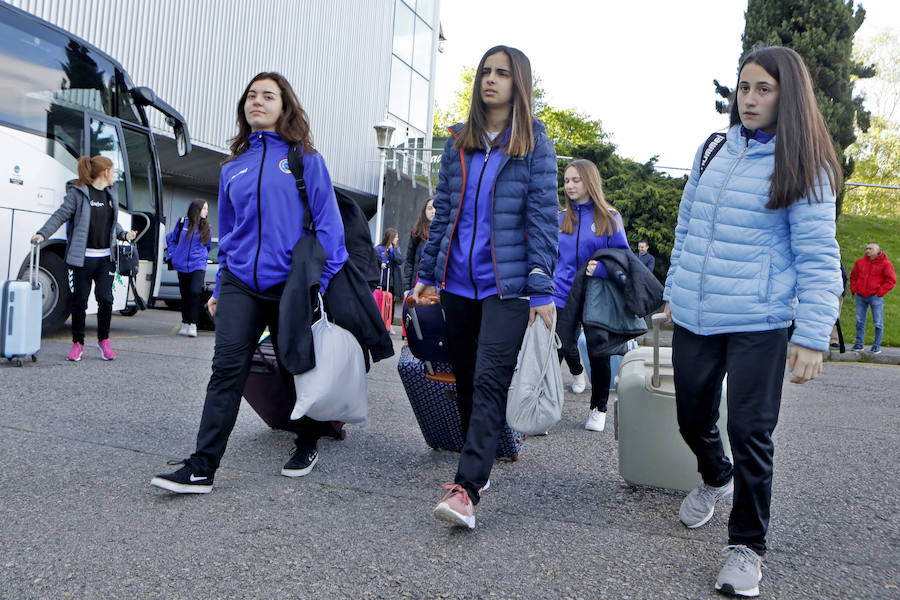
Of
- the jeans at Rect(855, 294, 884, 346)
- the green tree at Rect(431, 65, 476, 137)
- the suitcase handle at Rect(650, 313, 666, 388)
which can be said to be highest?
Answer: the green tree at Rect(431, 65, 476, 137)

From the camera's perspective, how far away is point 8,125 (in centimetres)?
855

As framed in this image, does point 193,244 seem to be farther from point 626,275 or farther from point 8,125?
point 626,275

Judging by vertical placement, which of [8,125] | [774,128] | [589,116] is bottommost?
[774,128]

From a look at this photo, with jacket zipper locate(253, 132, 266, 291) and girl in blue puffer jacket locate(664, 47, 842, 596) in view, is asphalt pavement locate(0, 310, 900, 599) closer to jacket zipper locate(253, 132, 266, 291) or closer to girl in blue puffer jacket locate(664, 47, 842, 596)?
girl in blue puffer jacket locate(664, 47, 842, 596)

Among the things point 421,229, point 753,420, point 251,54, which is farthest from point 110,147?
point 251,54

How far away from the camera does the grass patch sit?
16.8m

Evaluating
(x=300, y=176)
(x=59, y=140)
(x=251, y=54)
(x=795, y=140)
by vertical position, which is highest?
(x=251, y=54)

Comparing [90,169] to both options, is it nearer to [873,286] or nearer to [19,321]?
→ [19,321]

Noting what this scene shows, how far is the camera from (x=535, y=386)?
3264 mm

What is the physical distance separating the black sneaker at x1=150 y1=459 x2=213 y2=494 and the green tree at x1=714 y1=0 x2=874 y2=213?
694 inches

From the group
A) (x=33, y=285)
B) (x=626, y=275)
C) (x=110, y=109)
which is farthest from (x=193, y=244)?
(x=626, y=275)

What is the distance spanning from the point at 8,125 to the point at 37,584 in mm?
7570

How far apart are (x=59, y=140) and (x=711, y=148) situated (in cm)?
→ 832

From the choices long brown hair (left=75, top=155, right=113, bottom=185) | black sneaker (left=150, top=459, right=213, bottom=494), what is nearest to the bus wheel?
long brown hair (left=75, top=155, right=113, bottom=185)
